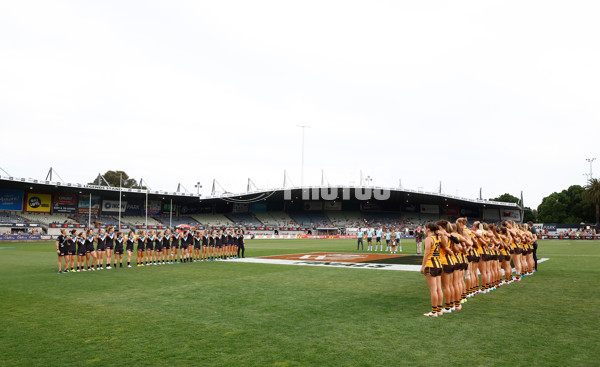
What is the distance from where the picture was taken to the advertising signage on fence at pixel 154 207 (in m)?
71.4

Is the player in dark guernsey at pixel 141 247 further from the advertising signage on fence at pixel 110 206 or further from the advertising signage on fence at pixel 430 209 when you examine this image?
the advertising signage on fence at pixel 430 209

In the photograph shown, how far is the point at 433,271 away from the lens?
785 cm

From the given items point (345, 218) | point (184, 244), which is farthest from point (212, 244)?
point (345, 218)

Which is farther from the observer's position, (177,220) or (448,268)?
(177,220)

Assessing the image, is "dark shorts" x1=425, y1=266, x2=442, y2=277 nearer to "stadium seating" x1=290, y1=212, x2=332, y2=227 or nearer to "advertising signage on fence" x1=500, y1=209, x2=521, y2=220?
"stadium seating" x1=290, y1=212, x2=332, y2=227

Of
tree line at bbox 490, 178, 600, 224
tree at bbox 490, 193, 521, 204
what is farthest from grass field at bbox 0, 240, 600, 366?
tree at bbox 490, 193, 521, 204

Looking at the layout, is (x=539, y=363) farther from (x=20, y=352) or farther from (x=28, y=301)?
(x=28, y=301)

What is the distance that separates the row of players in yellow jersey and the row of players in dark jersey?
12.8 metres

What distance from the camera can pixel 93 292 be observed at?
431 inches

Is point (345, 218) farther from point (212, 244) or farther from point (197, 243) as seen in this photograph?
point (197, 243)

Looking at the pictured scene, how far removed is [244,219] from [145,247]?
5515 centimetres

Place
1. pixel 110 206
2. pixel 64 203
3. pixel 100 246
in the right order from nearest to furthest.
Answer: pixel 100 246 → pixel 64 203 → pixel 110 206

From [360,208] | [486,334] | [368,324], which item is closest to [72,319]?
[368,324]

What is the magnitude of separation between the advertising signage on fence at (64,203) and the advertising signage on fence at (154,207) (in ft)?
38.1
